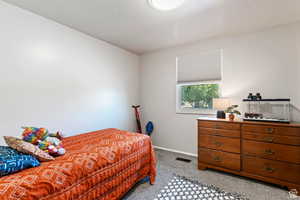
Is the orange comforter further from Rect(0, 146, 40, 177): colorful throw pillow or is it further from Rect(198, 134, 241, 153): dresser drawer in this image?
Rect(198, 134, 241, 153): dresser drawer

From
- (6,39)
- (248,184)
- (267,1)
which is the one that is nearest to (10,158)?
(6,39)

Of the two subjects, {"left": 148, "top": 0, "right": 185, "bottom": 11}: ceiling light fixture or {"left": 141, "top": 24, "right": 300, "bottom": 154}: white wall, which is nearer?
{"left": 148, "top": 0, "right": 185, "bottom": 11}: ceiling light fixture

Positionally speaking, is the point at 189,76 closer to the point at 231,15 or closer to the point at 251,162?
the point at 231,15

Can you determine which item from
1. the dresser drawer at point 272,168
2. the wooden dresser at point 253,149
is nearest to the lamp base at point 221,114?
the wooden dresser at point 253,149

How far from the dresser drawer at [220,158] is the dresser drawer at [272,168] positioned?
11 cm

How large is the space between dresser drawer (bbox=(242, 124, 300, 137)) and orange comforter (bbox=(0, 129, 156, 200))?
153cm

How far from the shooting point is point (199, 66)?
3127 mm

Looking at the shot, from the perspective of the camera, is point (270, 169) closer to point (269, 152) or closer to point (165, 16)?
point (269, 152)

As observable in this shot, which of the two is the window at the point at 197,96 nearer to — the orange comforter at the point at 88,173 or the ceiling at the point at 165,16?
the ceiling at the point at 165,16

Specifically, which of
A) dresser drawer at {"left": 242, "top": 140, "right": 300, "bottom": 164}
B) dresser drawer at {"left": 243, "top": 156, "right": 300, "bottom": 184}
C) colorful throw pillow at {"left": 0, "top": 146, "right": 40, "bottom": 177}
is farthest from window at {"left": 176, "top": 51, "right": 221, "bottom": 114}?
colorful throw pillow at {"left": 0, "top": 146, "right": 40, "bottom": 177}

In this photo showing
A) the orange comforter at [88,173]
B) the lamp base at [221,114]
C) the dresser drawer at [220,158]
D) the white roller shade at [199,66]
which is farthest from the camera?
the white roller shade at [199,66]

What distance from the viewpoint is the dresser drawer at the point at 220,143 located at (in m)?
2.23

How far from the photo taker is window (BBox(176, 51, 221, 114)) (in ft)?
9.70

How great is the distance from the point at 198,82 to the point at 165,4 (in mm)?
1783
